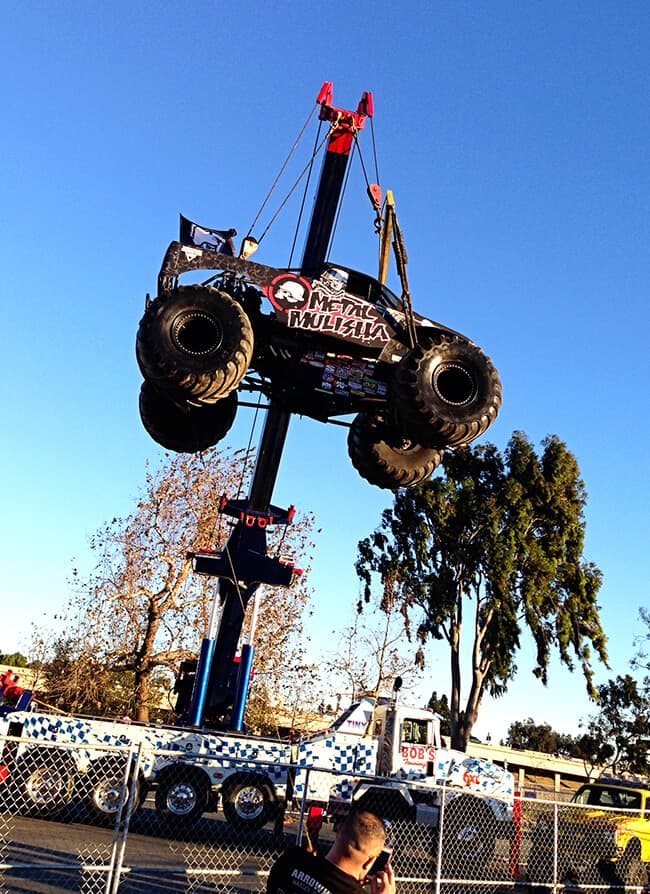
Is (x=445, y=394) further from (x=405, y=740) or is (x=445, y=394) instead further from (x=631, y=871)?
(x=631, y=871)

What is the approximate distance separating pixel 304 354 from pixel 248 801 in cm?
679

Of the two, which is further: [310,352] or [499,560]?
[499,560]

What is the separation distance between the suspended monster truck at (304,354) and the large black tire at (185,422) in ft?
0.06

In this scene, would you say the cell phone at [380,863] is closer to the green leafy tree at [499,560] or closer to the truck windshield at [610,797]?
the truck windshield at [610,797]

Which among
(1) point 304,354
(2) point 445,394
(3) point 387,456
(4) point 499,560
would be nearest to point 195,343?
(1) point 304,354

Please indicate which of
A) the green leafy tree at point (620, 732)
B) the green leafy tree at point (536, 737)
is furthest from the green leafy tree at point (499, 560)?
the green leafy tree at point (536, 737)

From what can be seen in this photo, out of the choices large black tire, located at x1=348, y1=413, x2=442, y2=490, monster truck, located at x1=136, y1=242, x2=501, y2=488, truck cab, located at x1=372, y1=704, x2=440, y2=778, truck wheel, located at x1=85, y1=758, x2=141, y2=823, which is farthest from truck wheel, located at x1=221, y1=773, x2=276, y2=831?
monster truck, located at x1=136, y1=242, x2=501, y2=488

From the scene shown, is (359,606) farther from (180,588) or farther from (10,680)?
(10,680)

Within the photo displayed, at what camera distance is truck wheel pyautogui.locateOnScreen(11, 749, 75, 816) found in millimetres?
11844

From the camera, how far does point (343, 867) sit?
9.85ft

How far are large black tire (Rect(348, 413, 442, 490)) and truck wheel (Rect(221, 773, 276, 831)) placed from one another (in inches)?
202

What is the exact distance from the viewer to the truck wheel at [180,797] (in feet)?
38.9

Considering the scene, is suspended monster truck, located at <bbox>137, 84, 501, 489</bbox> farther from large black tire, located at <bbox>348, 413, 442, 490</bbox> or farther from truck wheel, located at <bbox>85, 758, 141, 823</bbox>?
truck wheel, located at <bbox>85, 758, 141, 823</bbox>

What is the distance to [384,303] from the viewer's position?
38.7 ft
